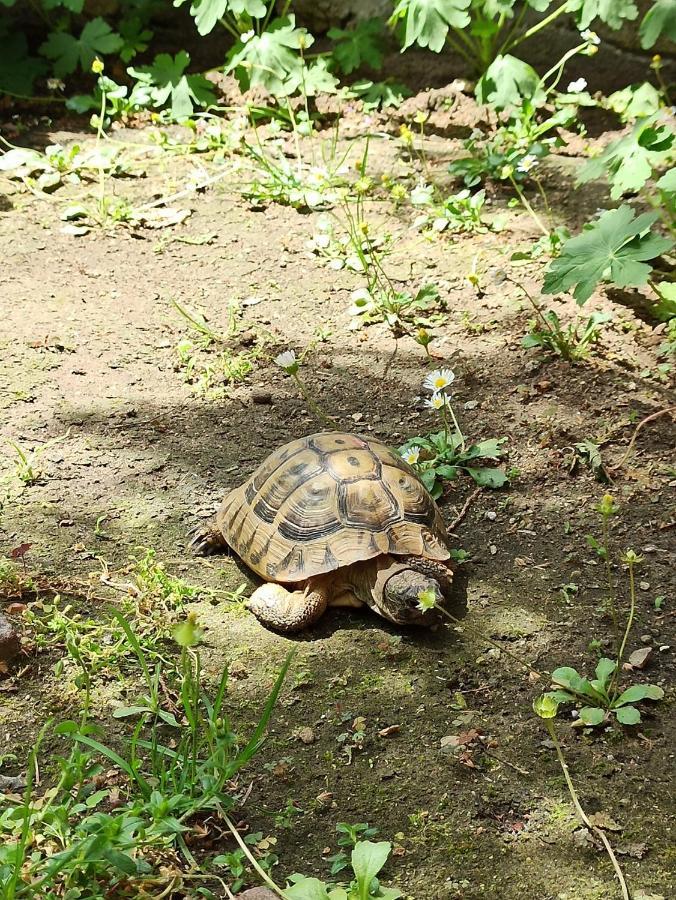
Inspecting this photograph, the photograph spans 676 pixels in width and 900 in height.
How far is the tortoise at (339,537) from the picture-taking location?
320cm

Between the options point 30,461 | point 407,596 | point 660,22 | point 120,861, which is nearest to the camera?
point 120,861

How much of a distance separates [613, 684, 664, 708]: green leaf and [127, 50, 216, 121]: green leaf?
5.53m

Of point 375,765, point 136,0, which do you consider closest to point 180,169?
point 136,0

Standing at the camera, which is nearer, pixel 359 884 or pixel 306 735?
pixel 359 884

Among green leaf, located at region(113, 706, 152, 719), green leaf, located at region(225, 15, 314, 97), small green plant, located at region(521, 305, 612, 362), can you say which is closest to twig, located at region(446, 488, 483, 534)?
small green plant, located at region(521, 305, 612, 362)

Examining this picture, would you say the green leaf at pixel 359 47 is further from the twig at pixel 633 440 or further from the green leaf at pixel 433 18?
the twig at pixel 633 440

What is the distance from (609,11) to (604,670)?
4.58 metres

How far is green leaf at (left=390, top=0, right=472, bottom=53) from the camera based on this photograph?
18.8ft

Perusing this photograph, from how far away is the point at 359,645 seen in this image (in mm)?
3207

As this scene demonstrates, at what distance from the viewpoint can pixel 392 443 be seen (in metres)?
4.18

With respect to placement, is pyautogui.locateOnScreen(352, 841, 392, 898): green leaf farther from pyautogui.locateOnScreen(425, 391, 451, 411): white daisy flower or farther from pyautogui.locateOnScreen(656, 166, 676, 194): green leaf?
pyautogui.locateOnScreen(656, 166, 676, 194): green leaf

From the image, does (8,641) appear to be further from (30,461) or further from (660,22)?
(660,22)

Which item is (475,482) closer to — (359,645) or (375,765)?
(359,645)

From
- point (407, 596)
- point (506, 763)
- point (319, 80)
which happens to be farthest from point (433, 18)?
point (506, 763)
